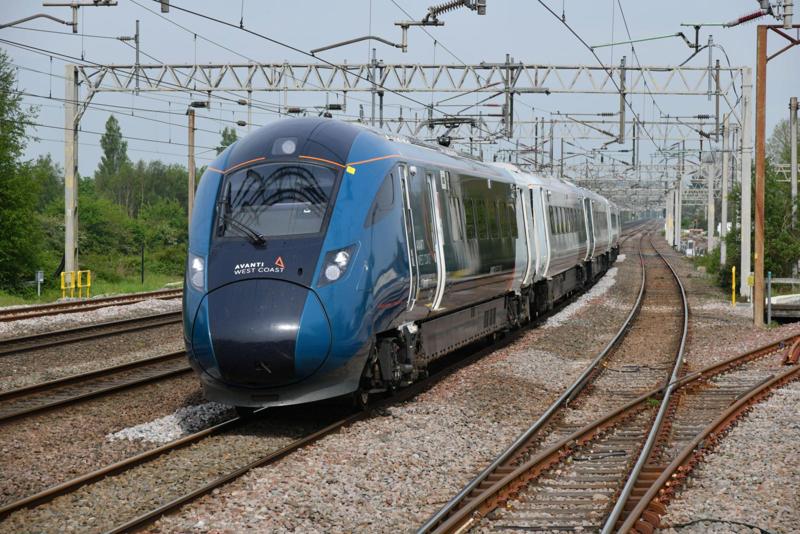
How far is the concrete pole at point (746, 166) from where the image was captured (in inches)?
1075

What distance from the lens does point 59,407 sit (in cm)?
1136

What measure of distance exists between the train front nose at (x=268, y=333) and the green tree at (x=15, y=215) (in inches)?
1021

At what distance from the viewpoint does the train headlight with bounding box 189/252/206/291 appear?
990cm

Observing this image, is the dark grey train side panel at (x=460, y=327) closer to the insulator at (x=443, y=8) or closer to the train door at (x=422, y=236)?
the train door at (x=422, y=236)

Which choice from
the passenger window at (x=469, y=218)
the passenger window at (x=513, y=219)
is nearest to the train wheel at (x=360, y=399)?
the passenger window at (x=469, y=218)

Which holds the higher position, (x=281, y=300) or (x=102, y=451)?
(x=281, y=300)

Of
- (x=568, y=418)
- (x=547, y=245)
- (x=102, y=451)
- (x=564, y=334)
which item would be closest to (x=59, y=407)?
(x=102, y=451)

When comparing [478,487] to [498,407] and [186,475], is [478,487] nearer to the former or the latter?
[186,475]

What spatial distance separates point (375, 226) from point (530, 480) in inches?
129

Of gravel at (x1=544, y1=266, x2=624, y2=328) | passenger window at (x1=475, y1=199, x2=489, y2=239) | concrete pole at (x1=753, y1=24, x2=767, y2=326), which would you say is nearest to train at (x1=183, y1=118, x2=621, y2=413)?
passenger window at (x1=475, y1=199, x2=489, y2=239)

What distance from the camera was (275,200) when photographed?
33.6ft

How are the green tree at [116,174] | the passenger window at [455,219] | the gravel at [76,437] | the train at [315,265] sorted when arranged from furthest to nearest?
the green tree at [116,174], the passenger window at [455,219], the train at [315,265], the gravel at [76,437]

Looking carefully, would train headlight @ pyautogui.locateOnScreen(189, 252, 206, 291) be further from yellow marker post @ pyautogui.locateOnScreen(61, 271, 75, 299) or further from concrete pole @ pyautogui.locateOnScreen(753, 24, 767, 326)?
yellow marker post @ pyautogui.locateOnScreen(61, 271, 75, 299)

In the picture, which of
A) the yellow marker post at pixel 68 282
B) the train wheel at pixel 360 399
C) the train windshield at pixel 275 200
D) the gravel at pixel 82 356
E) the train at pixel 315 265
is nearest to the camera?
the train at pixel 315 265
